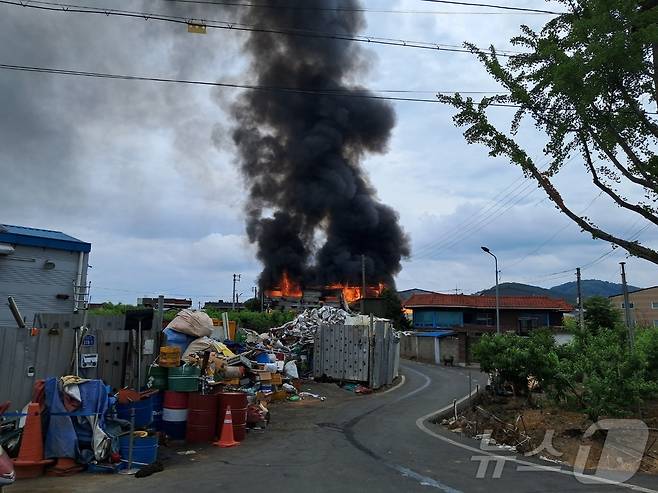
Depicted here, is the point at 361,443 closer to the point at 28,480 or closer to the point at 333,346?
the point at 28,480

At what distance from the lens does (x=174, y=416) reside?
964 cm

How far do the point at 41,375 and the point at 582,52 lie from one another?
11494mm

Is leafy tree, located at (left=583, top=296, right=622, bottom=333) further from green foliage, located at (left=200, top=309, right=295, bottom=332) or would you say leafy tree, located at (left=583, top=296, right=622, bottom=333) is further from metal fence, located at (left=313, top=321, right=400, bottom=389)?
metal fence, located at (left=313, top=321, right=400, bottom=389)

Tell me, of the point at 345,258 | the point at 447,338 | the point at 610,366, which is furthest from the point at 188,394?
the point at 345,258

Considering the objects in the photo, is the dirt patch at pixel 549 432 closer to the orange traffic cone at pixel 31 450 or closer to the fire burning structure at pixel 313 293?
the orange traffic cone at pixel 31 450

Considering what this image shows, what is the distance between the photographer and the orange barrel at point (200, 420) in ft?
31.0

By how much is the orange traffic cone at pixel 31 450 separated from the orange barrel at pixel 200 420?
8.92 feet

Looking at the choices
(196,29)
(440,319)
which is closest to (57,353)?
(196,29)

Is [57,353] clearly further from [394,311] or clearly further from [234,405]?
[394,311]

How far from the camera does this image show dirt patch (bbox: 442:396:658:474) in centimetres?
840

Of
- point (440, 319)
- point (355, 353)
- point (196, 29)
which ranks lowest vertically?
point (355, 353)

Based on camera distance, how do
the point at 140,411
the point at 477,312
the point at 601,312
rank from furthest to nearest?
the point at 477,312 → the point at 601,312 → the point at 140,411

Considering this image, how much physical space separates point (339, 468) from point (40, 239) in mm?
12301

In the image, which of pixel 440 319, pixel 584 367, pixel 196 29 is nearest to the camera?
pixel 584 367
